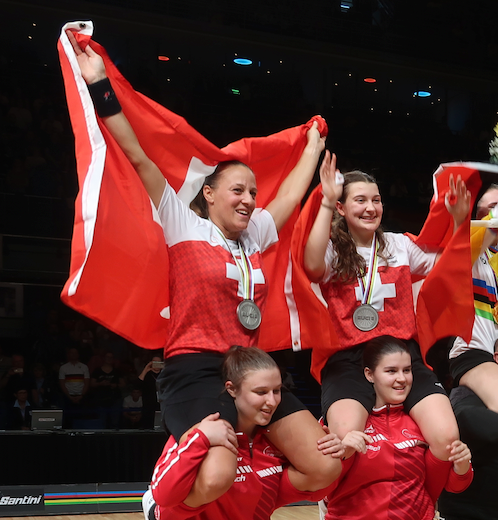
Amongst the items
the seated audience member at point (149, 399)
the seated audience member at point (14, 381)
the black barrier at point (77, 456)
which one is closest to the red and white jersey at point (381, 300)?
the black barrier at point (77, 456)

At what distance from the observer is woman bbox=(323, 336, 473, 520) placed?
113 inches

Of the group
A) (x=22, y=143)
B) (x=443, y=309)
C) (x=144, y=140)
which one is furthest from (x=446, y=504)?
(x=22, y=143)

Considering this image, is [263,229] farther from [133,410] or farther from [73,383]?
[73,383]

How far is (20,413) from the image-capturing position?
291 inches

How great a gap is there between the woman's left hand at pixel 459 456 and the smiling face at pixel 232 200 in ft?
4.13

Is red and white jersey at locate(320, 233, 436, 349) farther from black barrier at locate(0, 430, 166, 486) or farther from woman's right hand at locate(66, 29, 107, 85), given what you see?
black barrier at locate(0, 430, 166, 486)

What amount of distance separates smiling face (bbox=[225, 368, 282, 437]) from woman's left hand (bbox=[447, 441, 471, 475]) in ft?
2.52

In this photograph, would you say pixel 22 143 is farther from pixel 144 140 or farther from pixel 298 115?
pixel 144 140

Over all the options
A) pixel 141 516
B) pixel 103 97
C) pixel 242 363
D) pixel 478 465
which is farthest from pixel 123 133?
pixel 141 516

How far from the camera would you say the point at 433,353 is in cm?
1048

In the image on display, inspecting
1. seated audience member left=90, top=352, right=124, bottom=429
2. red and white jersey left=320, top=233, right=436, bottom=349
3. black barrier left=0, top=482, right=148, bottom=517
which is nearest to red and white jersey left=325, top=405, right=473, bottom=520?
red and white jersey left=320, top=233, right=436, bottom=349

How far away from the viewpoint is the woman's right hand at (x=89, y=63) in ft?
8.89

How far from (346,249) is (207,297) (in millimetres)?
773

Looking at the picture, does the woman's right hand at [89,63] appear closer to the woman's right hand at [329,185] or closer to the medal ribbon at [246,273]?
the medal ribbon at [246,273]
